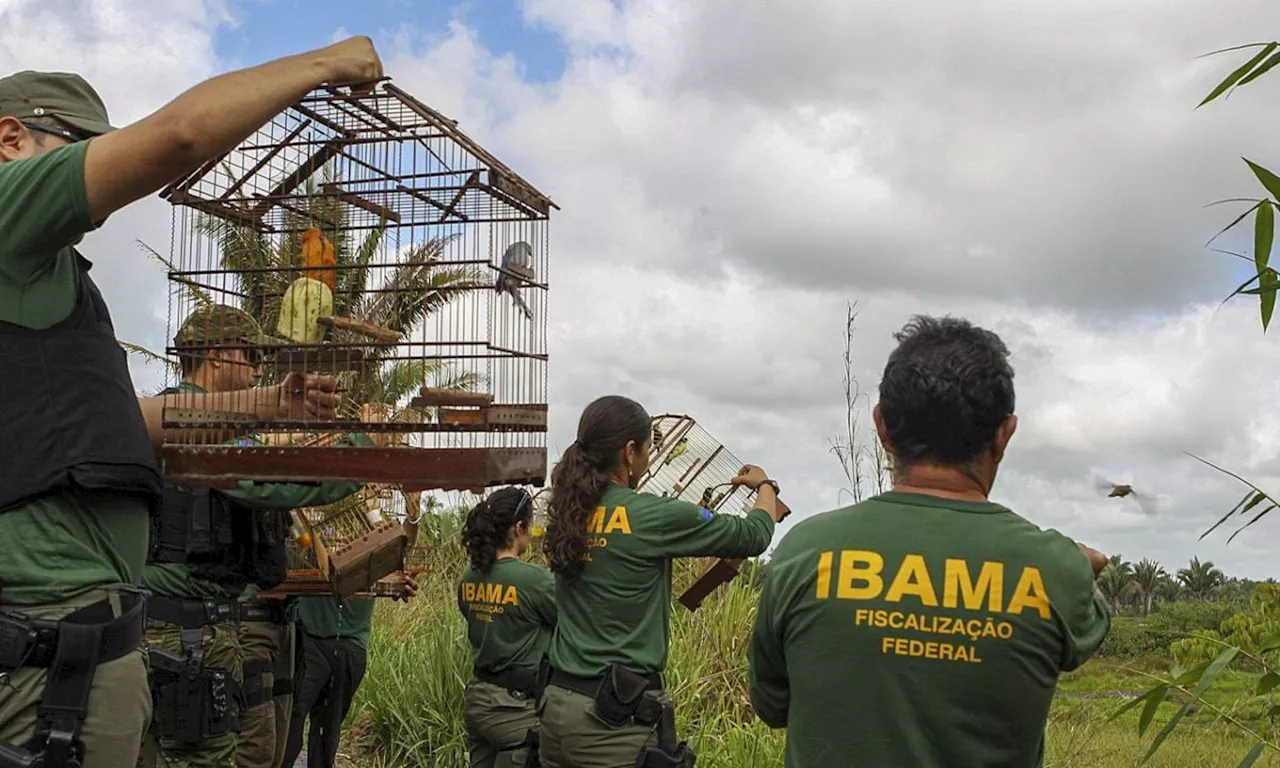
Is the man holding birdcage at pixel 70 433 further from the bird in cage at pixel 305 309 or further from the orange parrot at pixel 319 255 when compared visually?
the orange parrot at pixel 319 255

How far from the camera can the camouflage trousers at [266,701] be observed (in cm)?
562

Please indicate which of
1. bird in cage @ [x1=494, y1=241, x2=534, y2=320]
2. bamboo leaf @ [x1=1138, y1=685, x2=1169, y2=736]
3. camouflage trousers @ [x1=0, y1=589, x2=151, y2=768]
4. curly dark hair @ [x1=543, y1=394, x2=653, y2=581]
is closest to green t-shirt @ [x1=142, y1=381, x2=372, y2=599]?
curly dark hair @ [x1=543, y1=394, x2=653, y2=581]

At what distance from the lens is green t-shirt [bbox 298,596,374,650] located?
22.8 feet

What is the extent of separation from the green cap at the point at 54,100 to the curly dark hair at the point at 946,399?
2.03 metres

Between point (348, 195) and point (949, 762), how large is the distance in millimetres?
3708

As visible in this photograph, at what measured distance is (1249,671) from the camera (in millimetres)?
4535

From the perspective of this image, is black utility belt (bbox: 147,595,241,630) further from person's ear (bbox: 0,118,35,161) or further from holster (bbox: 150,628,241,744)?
person's ear (bbox: 0,118,35,161)

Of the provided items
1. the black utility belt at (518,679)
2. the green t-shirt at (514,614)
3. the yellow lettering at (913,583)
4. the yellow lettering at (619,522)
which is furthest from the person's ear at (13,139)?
the black utility belt at (518,679)

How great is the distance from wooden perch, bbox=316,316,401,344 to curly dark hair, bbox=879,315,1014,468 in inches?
102

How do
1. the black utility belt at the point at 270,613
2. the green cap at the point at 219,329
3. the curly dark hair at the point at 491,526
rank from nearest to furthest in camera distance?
1. the green cap at the point at 219,329
2. the black utility belt at the point at 270,613
3. the curly dark hair at the point at 491,526

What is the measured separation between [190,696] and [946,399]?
Answer: 12.4 ft

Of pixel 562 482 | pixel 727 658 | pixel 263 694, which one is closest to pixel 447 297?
pixel 562 482

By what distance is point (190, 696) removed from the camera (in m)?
5.00

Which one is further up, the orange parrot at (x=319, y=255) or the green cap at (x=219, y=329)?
the orange parrot at (x=319, y=255)
